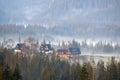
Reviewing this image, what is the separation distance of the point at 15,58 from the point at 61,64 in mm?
11418

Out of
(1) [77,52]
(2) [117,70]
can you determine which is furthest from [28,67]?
(1) [77,52]

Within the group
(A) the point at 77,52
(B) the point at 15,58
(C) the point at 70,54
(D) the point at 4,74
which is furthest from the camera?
(A) the point at 77,52

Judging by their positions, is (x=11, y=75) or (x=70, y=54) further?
(x=70, y=54)

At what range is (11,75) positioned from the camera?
139 ft

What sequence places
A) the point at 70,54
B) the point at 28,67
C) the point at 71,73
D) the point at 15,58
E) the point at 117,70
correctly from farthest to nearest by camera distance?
1. the point at 70,54
2. the point at 15,58
3. the point at 28,67
4. the point at 71,73
5. the point at 117,70

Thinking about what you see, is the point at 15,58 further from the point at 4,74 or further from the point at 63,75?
the point at 4,74

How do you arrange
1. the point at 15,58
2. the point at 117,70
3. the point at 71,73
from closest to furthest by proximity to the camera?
the point at 117,70, the point at 71,73, the point at 15,58

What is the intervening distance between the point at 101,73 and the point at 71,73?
236 inches

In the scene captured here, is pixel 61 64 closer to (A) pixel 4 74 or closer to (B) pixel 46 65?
(B) pixel 46 65

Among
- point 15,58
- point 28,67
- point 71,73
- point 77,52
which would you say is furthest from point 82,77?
point 77,52

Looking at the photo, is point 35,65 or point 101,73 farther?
point 35,65

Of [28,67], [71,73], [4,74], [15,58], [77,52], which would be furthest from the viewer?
[77,52]

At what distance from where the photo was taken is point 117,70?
64000 millimetres

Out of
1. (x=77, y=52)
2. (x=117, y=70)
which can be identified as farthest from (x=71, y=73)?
(x=77, y=52)
